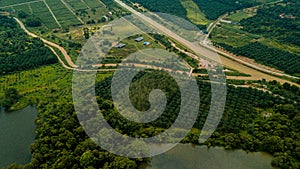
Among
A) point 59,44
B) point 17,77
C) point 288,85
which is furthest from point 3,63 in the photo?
point 288,85

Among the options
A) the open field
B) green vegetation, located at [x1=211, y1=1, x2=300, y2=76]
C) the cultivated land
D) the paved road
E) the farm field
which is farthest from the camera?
the farm field

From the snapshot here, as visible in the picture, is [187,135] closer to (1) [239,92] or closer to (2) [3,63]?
(1) [239,92]

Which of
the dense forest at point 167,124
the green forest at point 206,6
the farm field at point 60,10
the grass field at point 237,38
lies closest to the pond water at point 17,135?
the dense forest at point 167,124

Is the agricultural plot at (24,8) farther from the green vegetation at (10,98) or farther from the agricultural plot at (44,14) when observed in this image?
the green vegetation at (10,98)

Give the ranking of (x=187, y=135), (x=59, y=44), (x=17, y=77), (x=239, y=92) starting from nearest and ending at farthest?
(x=187, y=135) → (x=239, y=92) → (x=17, y=77) → (x=59, y=44)

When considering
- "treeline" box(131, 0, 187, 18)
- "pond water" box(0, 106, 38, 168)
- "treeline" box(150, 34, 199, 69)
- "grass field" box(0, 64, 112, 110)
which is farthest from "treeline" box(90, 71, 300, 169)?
"treeline" box(131, 0, 187, 18)

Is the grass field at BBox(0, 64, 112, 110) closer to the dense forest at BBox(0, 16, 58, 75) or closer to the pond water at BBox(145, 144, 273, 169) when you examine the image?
the dense forest at BBox(0, 16, 58, 75)
